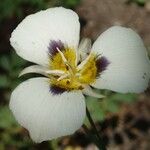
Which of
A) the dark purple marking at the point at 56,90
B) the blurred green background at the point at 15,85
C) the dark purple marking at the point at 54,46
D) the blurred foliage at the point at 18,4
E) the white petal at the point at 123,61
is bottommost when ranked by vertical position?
the blurred green background at the point at 15,85

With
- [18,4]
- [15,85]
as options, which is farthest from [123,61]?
[18,4]

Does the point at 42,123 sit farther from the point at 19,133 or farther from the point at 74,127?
the point at 19,133

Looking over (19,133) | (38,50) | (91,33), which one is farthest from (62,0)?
(38,50)

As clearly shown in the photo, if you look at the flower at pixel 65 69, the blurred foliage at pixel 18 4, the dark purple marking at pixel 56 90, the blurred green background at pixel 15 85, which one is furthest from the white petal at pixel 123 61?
the blurred foliage at pixel 18 4

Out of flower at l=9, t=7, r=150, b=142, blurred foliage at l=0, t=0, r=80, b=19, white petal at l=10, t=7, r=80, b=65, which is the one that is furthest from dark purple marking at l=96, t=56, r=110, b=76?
blurred foliage at l=0, t=0, r=80, b=19

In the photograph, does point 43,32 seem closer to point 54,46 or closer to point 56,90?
point 54,46

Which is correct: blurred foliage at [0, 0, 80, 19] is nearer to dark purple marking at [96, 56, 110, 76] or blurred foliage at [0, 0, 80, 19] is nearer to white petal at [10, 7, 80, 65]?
white petal at [10, 7, 80, 65]

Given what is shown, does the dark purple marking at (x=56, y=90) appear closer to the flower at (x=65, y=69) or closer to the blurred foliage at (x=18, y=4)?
the flower at (x=65, y=69)
